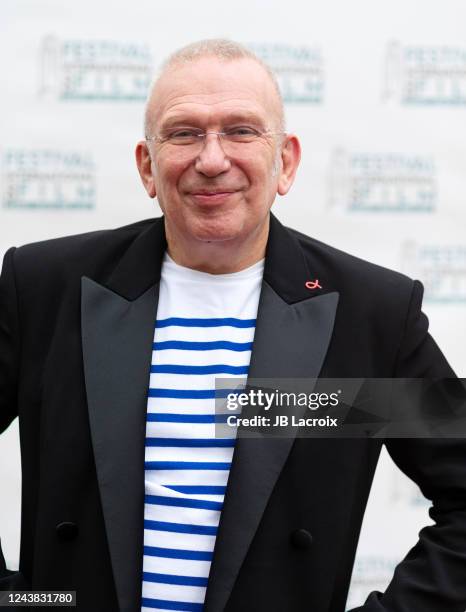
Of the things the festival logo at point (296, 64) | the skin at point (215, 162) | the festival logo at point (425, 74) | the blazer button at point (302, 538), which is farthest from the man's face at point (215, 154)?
the festival logo at point (425, 74)

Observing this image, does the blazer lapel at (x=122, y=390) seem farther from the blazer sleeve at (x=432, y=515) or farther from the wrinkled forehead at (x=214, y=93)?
the blazer sleeve at (x=432, y=515)

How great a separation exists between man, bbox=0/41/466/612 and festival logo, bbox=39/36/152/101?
1119 mm

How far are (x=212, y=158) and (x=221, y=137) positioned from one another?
2.4 inches

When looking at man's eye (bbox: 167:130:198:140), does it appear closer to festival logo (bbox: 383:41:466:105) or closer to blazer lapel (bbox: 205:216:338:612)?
blazer lapel (bbox: 205:216:338:612)

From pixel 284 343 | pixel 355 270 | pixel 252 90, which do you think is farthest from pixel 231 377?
pixel 252 90

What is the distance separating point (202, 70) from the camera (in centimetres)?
173

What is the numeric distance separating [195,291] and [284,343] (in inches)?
8.6

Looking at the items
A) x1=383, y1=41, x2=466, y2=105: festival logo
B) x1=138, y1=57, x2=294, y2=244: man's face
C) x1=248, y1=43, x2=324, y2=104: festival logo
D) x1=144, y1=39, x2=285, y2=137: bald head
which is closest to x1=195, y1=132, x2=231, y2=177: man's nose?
x1=138, y1=57, x2=294, y2=244: man's face

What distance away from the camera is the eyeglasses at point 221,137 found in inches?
67.2

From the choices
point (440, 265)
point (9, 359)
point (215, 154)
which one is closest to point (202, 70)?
point (215, 154)

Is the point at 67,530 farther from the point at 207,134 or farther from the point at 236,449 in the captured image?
the point at 207,134

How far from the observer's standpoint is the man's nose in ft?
5.49

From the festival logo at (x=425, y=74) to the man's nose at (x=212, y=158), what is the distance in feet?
4.61

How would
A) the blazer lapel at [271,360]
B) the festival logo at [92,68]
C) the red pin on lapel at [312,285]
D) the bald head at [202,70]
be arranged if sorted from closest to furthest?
the blazer lapel at [271,360] → the bald head at [202,70] → the red pin on lapel at [312,285] → the festival logo at [92,68]
